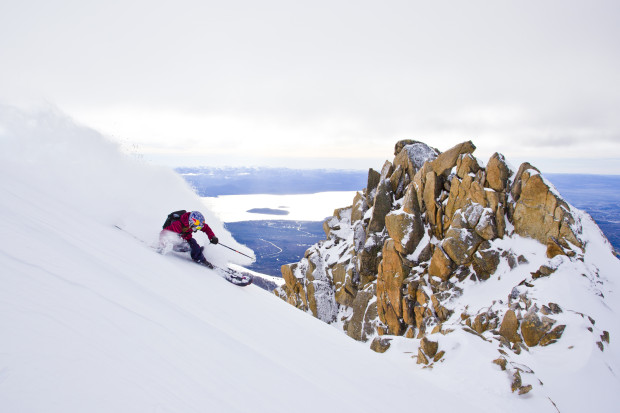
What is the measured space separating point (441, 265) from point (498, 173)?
7.53m

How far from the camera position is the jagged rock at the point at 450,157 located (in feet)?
76.3

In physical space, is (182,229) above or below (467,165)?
below

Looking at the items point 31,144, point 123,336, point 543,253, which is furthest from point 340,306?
point 123,336

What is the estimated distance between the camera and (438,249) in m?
21.5

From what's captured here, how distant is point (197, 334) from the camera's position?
4.02m

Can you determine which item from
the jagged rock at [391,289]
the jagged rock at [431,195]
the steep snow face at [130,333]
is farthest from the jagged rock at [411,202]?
the steep snow face at [130,333]

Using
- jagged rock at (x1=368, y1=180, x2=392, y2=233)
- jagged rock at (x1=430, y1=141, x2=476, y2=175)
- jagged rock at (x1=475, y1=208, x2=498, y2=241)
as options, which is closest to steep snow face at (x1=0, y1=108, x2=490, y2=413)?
jagged rock at (x1=475, y1=208, x2=498, y2=241)

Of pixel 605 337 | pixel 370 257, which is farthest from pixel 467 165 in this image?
pixel 605 337

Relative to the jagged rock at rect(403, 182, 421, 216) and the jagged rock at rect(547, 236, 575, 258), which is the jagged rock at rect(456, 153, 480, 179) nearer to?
the jagged rock at rect(403, 182, 421, 216)

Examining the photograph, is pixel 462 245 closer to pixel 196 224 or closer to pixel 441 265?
pixel 441 265

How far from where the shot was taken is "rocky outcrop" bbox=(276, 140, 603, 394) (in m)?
16.2

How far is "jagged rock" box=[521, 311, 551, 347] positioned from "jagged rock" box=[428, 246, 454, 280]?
280 inches

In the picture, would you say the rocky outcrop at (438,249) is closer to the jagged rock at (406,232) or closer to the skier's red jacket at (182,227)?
the jagged rock at (406,232)

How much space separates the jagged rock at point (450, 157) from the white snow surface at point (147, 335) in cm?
1384
